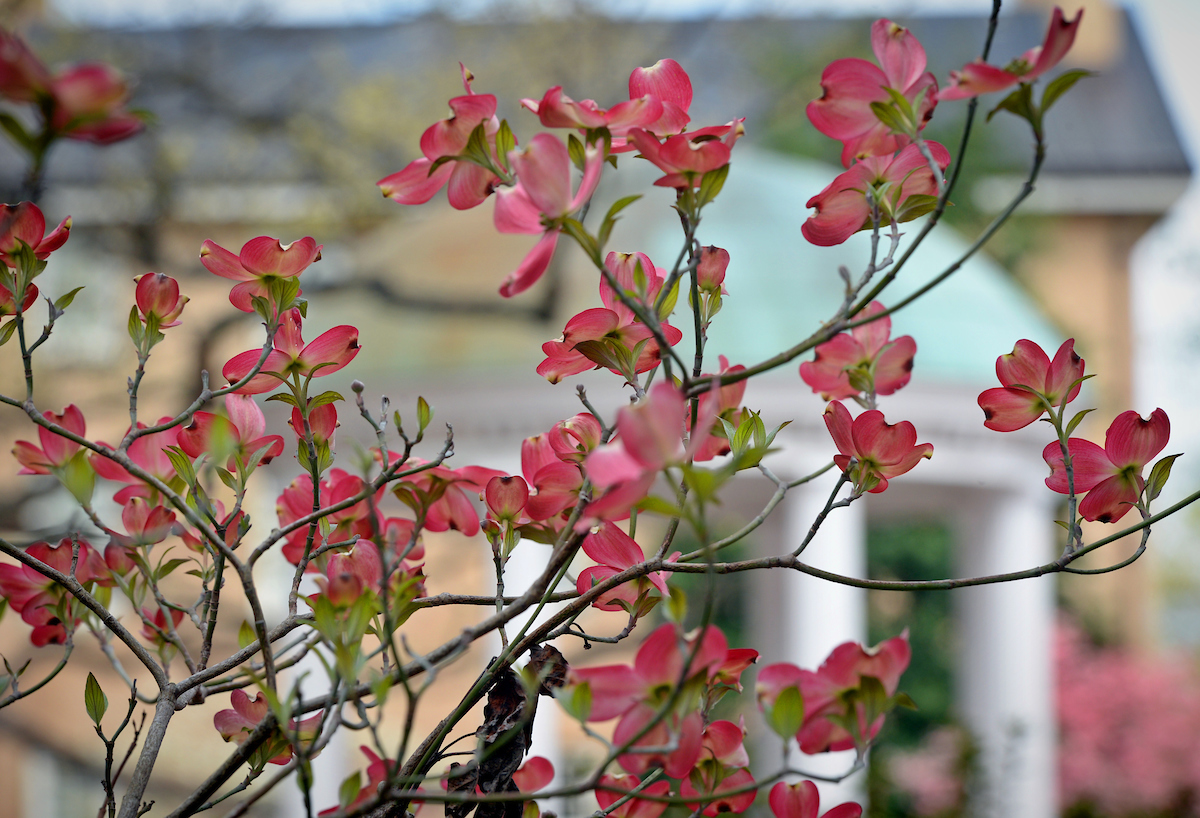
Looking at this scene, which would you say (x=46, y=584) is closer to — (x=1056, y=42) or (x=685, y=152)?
(x=685, y=152)

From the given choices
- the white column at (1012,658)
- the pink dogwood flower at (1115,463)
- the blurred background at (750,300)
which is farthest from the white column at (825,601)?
the pink dogwood flower at (1115,463)

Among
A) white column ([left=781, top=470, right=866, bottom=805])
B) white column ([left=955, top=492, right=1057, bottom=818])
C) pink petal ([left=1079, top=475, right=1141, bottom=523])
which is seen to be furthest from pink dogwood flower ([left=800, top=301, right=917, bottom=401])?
white column ([left=955, top=492, right=1057, bottom=818])

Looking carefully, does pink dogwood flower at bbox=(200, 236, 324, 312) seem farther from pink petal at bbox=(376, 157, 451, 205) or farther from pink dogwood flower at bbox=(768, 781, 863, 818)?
pink dogwood flower at bbox=(768, 781, 863, 818)

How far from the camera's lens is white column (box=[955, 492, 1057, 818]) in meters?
2.84

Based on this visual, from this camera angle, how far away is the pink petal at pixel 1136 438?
18.1 inches

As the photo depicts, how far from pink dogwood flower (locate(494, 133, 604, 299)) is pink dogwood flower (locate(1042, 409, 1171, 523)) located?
0.28 metres

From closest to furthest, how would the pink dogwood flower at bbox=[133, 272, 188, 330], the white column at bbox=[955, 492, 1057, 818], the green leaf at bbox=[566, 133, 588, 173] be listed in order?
the green leaf at bbox=[566, 133, 588, 173] → the pink dogwood flower at bbox=[133, 272, 188, 330] → the white column at bbox=[955, 492, 1057, 818]

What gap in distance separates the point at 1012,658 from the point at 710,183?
2852mm

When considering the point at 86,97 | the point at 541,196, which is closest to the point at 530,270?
the point at 541,196

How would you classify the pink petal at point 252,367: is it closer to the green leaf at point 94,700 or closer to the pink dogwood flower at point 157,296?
the pink dogwood flower at point 157,296

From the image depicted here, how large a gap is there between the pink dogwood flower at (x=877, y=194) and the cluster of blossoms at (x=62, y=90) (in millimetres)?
274

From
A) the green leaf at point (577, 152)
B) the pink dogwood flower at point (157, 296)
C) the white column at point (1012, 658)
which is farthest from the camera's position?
the white column at point (1012, 658)

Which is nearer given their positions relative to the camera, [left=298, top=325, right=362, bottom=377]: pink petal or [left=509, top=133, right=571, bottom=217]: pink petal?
[left=509, top=133, right=571, bottom=217]: pink petal

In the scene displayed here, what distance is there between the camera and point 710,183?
0.39 metres
